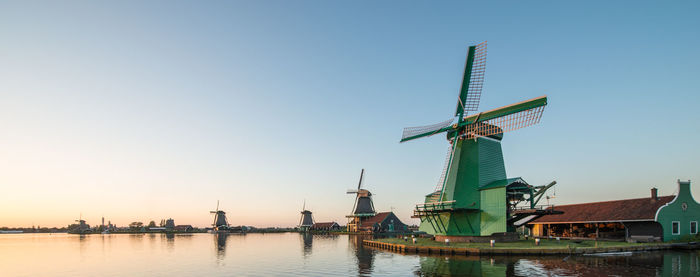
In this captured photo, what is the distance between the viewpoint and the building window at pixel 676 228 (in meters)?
35.5

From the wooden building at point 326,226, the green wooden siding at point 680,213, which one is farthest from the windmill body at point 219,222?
the green wooden siding at point 680,213

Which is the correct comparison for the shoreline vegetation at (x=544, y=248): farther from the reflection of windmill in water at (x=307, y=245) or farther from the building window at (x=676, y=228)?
the reflection of windmill in water at (x=307, y=245)

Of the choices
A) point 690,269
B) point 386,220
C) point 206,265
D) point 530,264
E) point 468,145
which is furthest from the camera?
point 386,220

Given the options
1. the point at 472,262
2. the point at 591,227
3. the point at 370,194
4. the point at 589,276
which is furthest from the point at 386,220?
the point at 589,276

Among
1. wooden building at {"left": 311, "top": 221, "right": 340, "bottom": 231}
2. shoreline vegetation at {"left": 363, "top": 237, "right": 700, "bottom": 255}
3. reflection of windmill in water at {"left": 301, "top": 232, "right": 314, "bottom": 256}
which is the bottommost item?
wooden building at {"left": 311, "top": 221, "right": 340, "bottom": 231}

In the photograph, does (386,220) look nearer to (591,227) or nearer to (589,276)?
(591,227)

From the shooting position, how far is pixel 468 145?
37.8 m

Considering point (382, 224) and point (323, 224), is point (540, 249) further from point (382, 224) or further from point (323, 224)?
point (323, 224)

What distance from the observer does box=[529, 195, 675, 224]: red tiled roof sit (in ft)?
119

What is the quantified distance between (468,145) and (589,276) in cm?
1889

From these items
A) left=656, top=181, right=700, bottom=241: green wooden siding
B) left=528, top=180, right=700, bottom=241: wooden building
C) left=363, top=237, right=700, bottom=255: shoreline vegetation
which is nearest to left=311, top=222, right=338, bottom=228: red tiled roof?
left=528, top=180, right=700, bottom=241: wooden building

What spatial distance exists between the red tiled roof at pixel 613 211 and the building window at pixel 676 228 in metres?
2.00

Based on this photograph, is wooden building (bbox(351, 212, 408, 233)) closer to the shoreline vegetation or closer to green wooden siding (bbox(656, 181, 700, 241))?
the shoreline vegetation

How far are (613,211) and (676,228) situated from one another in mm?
5080
